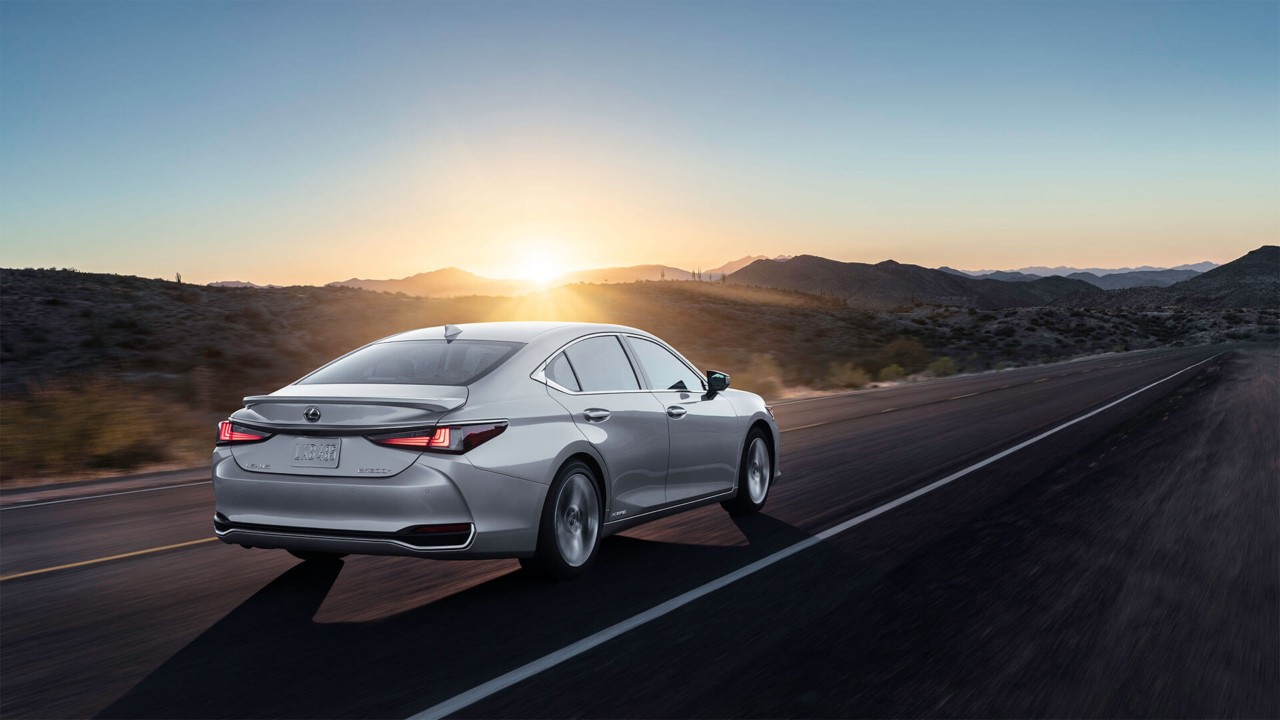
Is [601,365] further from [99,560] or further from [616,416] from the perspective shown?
[99,560]

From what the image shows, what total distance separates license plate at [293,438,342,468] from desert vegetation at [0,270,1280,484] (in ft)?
33.7

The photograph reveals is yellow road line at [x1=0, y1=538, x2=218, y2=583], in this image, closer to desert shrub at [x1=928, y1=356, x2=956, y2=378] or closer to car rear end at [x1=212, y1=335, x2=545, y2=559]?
car rear end at [x1=212, y1=335, x2=545, y2=559]

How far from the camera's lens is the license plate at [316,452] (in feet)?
19.6

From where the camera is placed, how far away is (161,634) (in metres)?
5.75

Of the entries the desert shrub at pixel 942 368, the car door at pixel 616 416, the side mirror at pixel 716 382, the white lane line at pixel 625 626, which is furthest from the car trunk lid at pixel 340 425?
the desert shrub at pixel 942 368

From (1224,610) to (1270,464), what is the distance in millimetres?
7338

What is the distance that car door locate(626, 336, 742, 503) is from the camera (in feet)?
26.1

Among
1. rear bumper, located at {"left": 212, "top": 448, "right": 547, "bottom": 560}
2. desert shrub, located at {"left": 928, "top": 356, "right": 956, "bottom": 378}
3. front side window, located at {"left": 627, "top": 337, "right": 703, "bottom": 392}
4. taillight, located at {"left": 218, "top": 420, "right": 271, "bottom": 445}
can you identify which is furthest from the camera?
desert shrub, located at {"left": 928, "top": 356, "right": 956, "bottom": 378}

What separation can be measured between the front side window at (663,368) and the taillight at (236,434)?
2837 millimetres

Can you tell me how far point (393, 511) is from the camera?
5820mm

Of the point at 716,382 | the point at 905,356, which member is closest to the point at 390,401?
the point at 716,382

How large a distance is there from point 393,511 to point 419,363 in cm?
148

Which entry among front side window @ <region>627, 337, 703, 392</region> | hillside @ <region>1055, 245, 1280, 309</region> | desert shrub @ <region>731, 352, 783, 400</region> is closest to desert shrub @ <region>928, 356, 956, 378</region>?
desert shrub @ <region>731, 352, 783, 400</region>

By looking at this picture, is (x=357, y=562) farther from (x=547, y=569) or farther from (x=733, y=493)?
(x=733, y=493)
